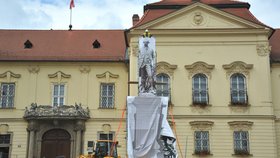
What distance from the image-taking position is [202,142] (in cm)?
2655

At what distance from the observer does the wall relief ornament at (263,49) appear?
27266 millimetres

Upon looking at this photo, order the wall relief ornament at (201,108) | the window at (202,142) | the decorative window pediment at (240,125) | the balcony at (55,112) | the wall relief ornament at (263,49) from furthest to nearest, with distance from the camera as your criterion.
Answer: the balcony at (55,112)
the wall relief ornament at (263,49)
the wall relief ornament at (201,108)
the decorative window pediment at (240,125)
the window at (202,142)

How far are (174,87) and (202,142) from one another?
3605 millimetres

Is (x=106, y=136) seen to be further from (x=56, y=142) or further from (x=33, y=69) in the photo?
(x=33, y=69)

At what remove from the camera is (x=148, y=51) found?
1602 centimetres

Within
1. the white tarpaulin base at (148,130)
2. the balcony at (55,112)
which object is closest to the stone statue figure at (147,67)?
the white tarpaulin base at (148,130)

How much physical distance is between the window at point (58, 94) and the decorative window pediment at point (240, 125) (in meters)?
10.6

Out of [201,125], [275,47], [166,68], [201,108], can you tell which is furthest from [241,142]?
[275,47]

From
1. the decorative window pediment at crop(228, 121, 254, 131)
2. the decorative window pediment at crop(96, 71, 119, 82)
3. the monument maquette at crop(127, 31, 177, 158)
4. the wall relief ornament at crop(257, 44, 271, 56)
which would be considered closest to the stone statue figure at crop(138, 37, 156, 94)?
the monument maquette at crop(127, 31, 177, 158)

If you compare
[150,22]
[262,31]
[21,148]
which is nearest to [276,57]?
[262,31]

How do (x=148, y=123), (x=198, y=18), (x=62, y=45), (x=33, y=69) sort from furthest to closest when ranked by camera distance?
(x=62, y=45)
(x=33, y=69)
(x=198, y=18)
(x=148, y=123)

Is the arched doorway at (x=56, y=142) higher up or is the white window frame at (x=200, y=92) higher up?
the white window frame at (x=200, y=92)

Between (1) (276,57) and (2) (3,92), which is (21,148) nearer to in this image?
(2) (3,92)

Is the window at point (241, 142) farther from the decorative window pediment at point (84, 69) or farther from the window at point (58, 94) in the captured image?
the window at point (58, 94)
